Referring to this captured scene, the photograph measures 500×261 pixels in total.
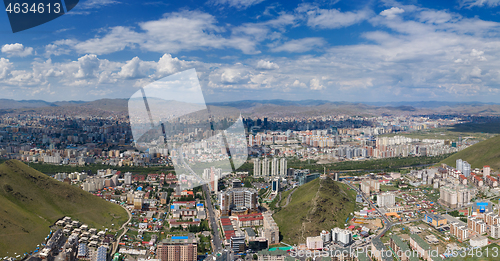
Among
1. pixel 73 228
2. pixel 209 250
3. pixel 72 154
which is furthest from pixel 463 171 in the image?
pixel 72 154

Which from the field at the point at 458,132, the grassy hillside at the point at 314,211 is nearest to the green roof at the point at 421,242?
the grassy hillside at the point at 314,211

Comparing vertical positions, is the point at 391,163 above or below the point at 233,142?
below

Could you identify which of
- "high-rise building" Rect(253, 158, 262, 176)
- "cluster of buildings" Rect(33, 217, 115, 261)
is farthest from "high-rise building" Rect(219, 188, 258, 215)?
"high-rise building" Rect(253, 158, 262, 176)

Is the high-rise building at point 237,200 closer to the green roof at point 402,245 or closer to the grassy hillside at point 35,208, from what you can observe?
the grassy hillside at point 35,208

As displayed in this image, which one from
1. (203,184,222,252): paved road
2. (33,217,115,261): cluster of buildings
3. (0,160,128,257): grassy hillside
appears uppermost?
(0,160,128,257): grassy hillside

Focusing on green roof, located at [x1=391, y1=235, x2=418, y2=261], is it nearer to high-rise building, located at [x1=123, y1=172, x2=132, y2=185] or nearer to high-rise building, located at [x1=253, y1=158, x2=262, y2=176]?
high-rise building, located at [x1=253, y1=158, x2=262, y2=176]

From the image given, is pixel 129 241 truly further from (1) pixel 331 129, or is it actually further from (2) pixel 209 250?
(1) pixel 331 129
